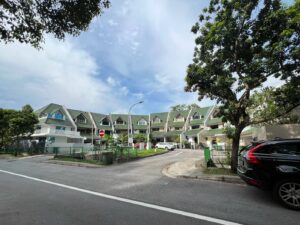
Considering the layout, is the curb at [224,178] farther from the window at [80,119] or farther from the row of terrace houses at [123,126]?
the window at [80,119]

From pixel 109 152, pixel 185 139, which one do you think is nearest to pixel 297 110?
pixel 109 152

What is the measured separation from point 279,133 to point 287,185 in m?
8.01

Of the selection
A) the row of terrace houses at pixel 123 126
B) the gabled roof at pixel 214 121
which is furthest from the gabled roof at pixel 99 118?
the gabled roof at pixel 214 121

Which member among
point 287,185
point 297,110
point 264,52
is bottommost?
point 287,185

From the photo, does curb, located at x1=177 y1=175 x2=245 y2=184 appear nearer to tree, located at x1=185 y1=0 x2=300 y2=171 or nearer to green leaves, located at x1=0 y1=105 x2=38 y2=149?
tree, located at x1=185 y1=0 x2=300 y2=171

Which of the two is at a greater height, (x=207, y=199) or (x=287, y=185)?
(x=287, y=185)

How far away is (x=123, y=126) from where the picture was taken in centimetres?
5334

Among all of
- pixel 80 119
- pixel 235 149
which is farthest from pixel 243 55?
pixel 80 119

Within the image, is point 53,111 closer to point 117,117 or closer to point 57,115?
point 57,115

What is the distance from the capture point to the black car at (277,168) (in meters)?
5.12

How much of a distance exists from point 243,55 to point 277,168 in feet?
20.6

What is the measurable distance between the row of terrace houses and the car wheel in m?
24.1

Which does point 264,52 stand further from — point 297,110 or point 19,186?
point 19,186

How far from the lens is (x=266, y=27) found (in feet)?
30.2
